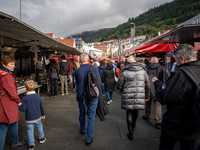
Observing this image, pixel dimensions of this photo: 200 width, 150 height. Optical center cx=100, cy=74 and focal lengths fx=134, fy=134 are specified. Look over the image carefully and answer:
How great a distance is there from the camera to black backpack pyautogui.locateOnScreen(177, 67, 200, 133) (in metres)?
1.48

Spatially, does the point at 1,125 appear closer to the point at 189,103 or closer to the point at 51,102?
the point at 189,103

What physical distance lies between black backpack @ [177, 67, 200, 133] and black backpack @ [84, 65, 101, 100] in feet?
5.30

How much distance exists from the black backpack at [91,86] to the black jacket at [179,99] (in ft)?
4.46

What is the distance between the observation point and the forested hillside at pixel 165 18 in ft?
A: 330

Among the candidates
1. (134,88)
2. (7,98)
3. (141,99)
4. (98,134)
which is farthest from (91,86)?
(7,98)

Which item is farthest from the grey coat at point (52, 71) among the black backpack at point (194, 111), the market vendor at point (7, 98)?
the black backpack at point (194, 111)

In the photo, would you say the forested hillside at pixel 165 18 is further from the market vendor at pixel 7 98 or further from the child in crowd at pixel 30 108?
the market vendor at pixel 7 98

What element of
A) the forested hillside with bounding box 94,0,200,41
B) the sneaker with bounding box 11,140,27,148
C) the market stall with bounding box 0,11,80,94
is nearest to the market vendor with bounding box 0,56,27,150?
the sneaker with bounding box 11,140,27,148

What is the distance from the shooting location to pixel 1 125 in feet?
8.20

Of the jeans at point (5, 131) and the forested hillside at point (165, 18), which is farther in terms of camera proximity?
the forested hillside at point (165, 18)

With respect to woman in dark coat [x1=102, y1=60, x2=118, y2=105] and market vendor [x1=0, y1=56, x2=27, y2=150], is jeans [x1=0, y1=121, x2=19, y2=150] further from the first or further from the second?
woman in dark coat [x1=102, y1=60, x2=118, y2=105]

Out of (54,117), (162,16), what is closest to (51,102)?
(54,117)

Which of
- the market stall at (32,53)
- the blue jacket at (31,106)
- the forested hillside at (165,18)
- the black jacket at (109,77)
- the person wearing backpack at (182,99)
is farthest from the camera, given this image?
the forested hillside at (165,18)

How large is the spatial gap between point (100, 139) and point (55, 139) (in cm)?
106
